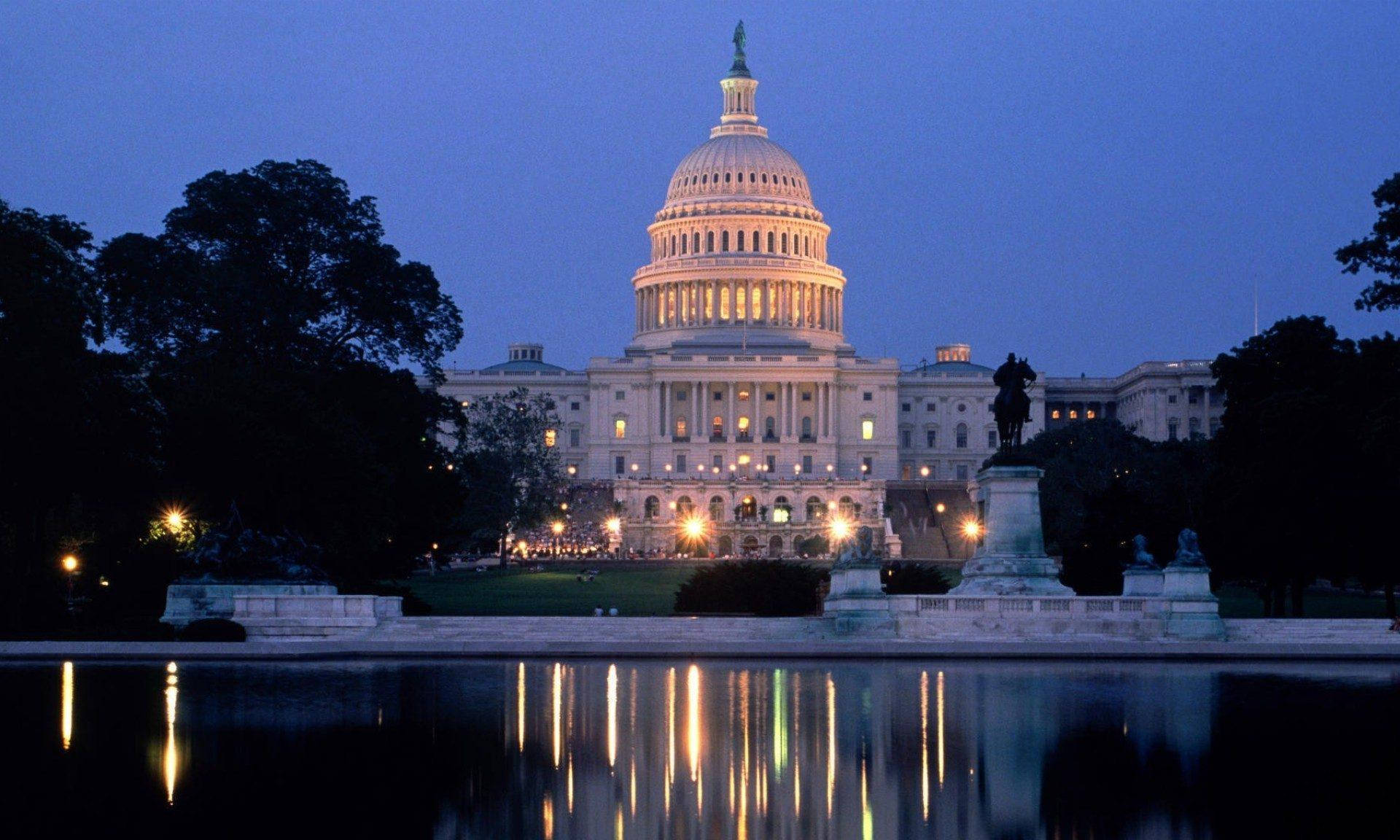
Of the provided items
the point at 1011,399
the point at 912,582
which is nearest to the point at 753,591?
the point at 912,582

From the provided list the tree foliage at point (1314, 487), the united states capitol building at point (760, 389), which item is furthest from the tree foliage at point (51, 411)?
the united states capitol building at point (760, 389)

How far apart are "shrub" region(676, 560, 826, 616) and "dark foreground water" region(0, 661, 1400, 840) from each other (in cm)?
1893

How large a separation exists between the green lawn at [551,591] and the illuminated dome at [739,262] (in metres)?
73.1

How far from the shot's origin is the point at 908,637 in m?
46.7

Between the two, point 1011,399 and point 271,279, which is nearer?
point 1011,399

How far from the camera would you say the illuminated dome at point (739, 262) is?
175375 millimetres

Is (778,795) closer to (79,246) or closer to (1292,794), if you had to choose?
(1292,794)

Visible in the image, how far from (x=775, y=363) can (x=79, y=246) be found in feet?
368

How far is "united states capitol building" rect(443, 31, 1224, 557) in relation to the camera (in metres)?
153

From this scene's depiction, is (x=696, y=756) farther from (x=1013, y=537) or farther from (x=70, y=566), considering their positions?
(x=70, y=566)

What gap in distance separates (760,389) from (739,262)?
13642mm

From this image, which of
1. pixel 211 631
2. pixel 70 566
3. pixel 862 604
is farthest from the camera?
pixel 70 566

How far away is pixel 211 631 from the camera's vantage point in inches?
1781

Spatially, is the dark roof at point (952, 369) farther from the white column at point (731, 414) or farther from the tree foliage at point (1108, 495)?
the tree foliage at point (1108, 495)
